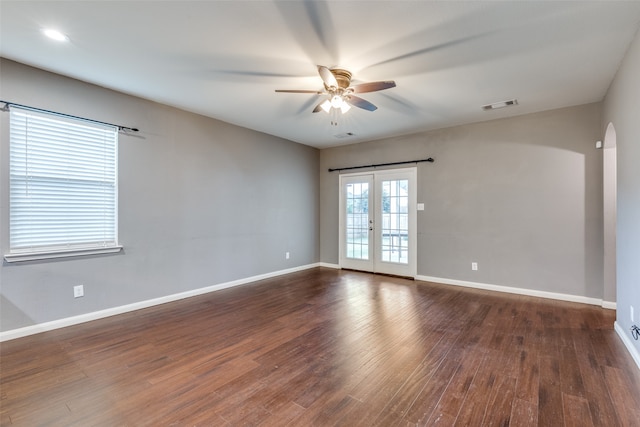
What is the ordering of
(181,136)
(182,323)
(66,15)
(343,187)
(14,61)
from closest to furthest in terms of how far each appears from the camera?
(66,15)
(14,61)
(182,323)
(181,136)
(343,187)

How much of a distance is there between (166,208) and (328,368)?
3.03m

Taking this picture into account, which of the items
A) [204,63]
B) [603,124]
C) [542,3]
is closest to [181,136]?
[204,63]

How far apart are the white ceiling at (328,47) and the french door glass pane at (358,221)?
2469 millimetres

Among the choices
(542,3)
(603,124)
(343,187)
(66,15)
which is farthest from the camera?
(343,187)

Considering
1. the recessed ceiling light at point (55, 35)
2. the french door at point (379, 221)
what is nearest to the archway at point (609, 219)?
the french door at point (379, 221)

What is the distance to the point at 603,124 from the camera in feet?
12.3

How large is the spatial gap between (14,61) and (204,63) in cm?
183

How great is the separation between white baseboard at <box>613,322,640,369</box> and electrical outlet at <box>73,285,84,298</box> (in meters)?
5.23

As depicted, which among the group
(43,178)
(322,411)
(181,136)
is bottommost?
(322,411)

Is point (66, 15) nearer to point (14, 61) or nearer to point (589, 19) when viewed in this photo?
point (14, 61)

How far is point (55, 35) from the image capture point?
2473mm

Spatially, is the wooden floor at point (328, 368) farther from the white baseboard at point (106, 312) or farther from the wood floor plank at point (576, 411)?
the white baseboard at point (106, 312)

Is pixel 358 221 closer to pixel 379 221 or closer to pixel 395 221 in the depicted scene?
pixel 379 221

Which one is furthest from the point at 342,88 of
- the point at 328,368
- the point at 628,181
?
the point at 628,181
